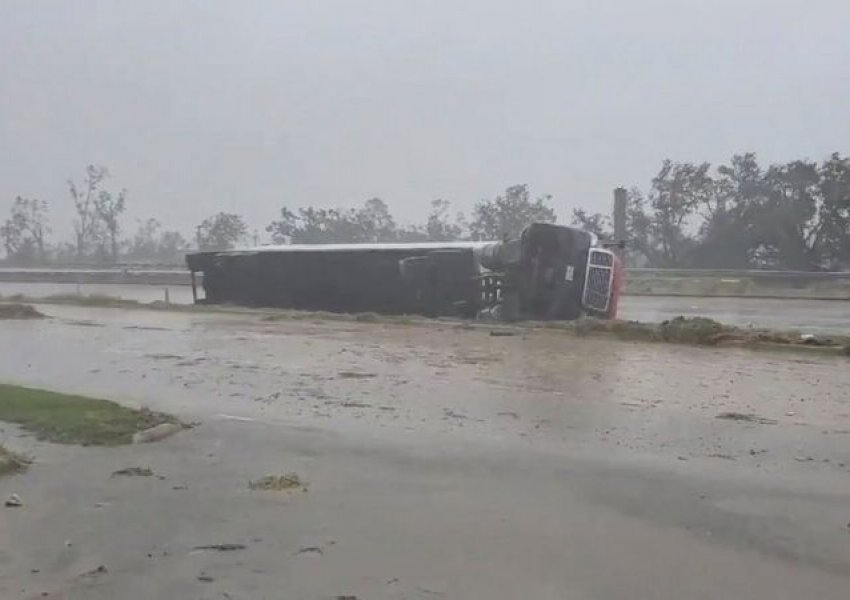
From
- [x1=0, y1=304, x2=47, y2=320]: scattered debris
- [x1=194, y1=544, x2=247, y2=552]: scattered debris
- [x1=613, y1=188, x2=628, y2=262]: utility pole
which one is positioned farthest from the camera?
[x1=613, y1=188, x2=628, y2=262]: utility pole

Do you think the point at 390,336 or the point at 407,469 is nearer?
the point at 407,469

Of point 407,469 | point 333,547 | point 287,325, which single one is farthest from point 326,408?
point 287,325

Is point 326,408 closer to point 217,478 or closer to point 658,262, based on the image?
point 217,478

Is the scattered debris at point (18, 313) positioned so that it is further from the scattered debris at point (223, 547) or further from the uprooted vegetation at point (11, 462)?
the scattered debris at point (223, 547)

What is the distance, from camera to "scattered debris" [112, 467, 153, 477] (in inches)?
286

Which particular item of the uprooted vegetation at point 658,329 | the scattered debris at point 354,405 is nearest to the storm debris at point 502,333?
the uprooted vegetation at point 658,329

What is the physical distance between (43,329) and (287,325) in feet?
17.8

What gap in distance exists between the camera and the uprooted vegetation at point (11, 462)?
733 cm

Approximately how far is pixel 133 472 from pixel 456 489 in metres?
2.42

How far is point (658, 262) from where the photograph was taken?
4338cm

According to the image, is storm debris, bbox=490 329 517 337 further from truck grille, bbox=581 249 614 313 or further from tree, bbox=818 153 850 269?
tree, bbox=818 153 850 269

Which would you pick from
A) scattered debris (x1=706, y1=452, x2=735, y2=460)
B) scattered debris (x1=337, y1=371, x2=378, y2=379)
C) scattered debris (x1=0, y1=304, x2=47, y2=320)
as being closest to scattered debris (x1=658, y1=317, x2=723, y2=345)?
scattered debris (x1=337, y1=371, x2=378, y2=379)

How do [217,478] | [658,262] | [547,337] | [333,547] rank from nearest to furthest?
[333,547]
[217,478]
[547,337]
[658,262]

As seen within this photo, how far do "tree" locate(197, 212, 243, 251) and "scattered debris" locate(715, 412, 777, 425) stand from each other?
53346 mm
